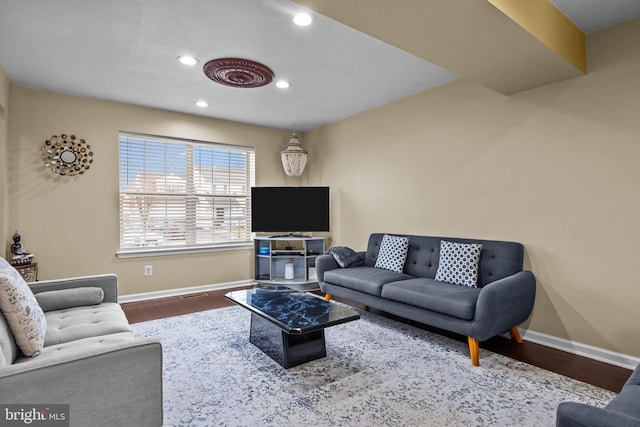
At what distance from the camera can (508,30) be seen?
2025 mm

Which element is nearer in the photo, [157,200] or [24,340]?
[24,340]

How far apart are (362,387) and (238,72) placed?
2.92 metres

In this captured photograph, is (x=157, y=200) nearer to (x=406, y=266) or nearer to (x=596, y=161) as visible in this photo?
(x=406, y=266)

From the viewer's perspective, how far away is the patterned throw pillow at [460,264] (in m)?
3.05

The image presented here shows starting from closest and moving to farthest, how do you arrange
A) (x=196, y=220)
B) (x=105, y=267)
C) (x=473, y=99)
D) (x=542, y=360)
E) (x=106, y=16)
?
(x=106, y=16) < (x=542, y=360) < (x=473, y=99) < (x=105, y=267) < (x=196, y=220)

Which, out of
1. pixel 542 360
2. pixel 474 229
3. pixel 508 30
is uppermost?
pixel 508 30

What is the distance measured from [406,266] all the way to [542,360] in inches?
59.3

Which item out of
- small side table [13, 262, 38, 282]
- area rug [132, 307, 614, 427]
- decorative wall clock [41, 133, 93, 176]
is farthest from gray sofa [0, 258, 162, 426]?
decorative wall clock [41, 133, 93, 176]

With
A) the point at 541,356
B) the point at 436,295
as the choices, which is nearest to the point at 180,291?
the point at 436,295

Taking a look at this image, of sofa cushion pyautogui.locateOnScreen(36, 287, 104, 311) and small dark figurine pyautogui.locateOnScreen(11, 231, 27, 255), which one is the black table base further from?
small dark figurine pyautogui.locateOnScreen(11, 231, 27, 255)

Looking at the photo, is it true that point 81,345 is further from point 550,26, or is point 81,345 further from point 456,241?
point 550,26

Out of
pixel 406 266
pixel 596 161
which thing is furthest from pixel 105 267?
pixel 596 161

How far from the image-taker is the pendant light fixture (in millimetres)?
5172

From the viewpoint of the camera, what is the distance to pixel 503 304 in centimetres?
253
